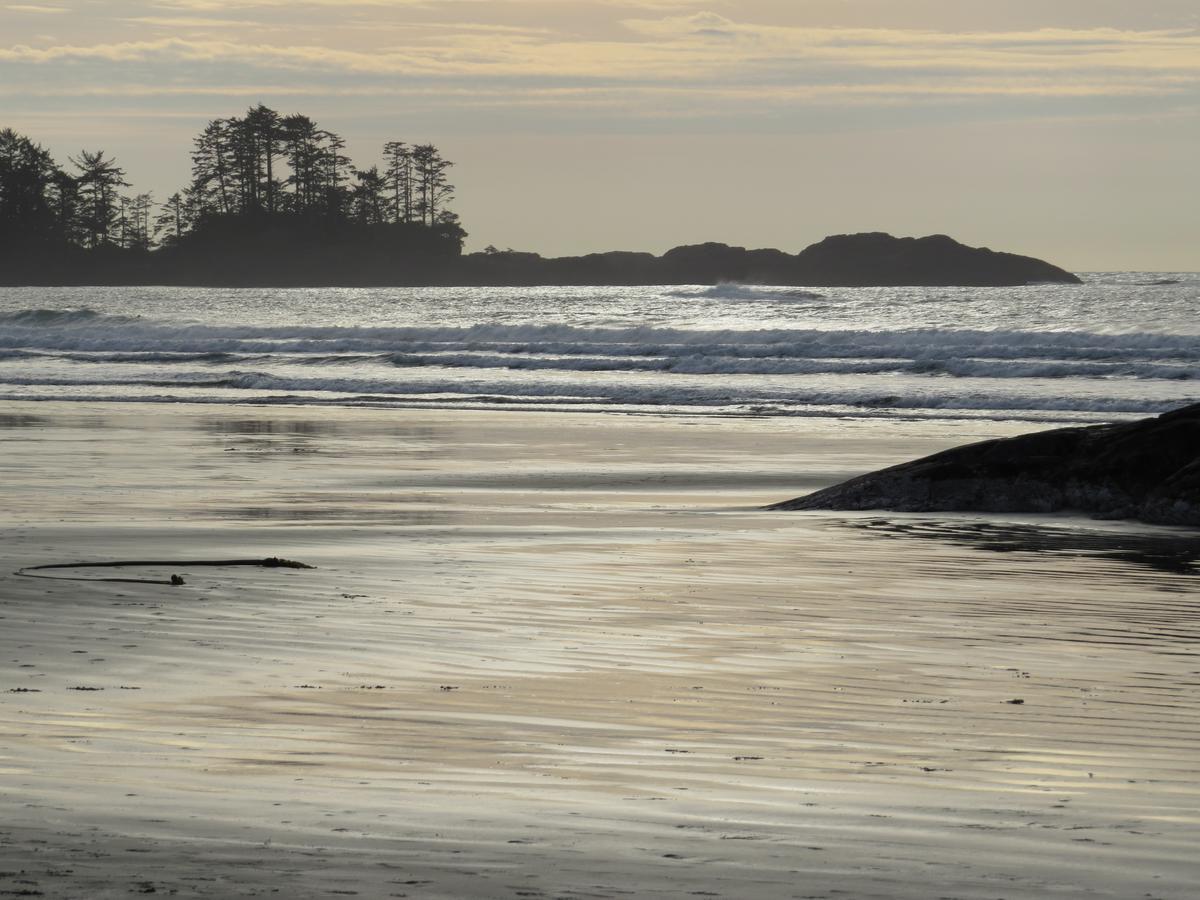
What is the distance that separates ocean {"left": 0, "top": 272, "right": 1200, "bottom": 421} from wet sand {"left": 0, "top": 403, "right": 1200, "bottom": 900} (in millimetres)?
16499

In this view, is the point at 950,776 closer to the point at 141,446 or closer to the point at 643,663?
the point at 643,663

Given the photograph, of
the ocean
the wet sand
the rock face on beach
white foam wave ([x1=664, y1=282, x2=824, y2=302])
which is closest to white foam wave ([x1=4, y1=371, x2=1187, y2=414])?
the ocean

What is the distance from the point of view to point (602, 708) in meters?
5.78

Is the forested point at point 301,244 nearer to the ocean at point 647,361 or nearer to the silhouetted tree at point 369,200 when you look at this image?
the silhouetted tree at point 369,200

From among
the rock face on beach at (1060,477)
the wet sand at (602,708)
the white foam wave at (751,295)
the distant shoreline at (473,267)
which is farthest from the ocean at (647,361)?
the distant shoreline at (473,267)

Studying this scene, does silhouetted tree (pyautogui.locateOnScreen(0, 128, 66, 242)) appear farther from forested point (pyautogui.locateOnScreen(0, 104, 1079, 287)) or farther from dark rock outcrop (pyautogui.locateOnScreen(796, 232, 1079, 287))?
dark rock outcrop (pyautogui.locateOnScreen(796, 232, 1079, 287))

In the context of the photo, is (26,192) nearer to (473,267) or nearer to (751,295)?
(473,267)

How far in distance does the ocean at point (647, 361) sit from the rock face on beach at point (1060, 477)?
13080 millimetres

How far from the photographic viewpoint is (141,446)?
63.4 feet

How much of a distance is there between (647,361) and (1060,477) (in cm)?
2762

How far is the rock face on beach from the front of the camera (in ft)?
40.7

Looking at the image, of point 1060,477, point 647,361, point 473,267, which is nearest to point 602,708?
point 1060,477

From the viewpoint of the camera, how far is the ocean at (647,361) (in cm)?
2980

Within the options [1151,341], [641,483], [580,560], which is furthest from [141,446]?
[1151,341]
